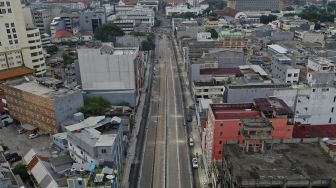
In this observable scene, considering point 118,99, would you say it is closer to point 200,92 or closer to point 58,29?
point 200,92

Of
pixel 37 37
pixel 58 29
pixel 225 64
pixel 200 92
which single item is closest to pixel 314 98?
pixel 200 92

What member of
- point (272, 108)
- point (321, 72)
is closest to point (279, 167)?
point (272, 108)

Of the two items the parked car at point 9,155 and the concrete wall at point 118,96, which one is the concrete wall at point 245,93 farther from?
the parked car at point 9,155

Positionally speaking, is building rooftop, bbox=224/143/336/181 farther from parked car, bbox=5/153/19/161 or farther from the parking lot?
parked car, bbox=5/153/19/161

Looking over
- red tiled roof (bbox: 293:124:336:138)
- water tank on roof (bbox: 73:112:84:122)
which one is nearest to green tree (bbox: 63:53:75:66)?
water tank on roof (bbox: 73:112:84:122)

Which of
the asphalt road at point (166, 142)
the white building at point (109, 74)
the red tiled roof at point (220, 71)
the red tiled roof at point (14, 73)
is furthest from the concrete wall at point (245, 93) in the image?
the red tiled roof at point (14, 73)

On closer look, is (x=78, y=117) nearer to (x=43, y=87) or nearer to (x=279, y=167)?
(x=43, y=87)
